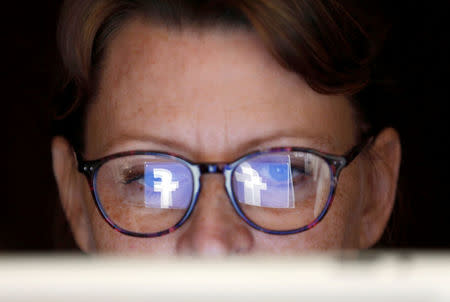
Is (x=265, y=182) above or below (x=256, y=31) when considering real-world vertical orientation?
below

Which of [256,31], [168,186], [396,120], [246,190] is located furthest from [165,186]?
[396,120]

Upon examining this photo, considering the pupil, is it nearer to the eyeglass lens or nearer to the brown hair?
the eyeglass lens

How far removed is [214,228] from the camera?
75 cm

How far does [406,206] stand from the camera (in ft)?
3.83

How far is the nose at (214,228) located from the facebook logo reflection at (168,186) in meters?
0.02

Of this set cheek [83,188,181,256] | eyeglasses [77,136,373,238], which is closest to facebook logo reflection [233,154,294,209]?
eyeglasses [77,136,373,238]

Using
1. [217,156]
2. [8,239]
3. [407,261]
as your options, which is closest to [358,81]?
[217,156]

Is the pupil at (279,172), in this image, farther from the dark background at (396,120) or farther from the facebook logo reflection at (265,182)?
the dark background at (396,120)

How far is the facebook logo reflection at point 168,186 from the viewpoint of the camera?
0.78 metres

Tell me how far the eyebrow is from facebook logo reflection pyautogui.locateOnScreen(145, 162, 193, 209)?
3 cm

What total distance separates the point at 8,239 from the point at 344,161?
0.81 metres

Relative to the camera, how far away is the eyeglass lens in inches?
30.5

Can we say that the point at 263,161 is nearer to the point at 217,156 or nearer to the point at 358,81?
the point at 217,156

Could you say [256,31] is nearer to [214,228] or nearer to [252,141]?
[252,141]
